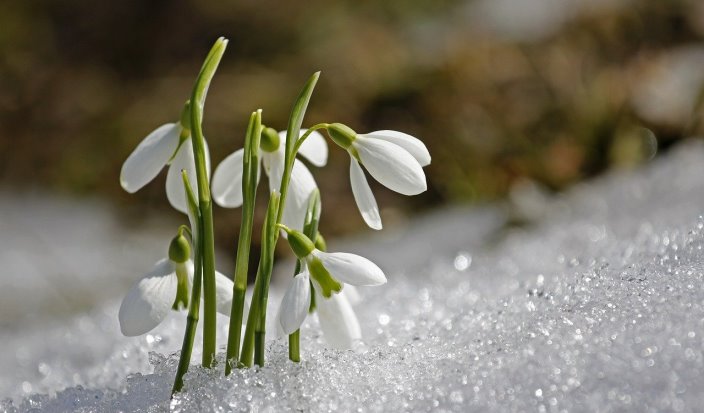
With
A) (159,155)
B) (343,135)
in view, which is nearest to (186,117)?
(159,155)

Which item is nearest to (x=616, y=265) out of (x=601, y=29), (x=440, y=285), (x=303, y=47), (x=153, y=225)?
(x=440, y=285)

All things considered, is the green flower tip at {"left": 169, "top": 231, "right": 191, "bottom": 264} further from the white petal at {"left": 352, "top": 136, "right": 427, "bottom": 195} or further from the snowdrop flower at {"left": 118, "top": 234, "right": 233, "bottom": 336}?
the white petal at {"left": 352, "top": 136, "right": 427, "bottom": 195}

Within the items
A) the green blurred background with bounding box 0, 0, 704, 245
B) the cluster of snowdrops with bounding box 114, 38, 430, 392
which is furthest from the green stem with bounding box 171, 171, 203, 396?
the green blurred background with bounding box 0, 0, 704, 245

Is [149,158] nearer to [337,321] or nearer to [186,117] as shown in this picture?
[186,117]

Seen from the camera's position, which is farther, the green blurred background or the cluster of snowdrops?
the green blurred background

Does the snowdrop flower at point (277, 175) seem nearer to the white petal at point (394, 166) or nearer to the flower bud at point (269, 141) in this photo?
the flower bud at point (269, 141)

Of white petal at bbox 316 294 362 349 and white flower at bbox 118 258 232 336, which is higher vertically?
white flower at bbox 118 258 232 336

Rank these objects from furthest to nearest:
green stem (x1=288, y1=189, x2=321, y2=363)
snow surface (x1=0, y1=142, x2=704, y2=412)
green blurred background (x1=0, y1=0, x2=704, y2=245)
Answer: green blurred background (x1=0, y1=0, x2=704, y2=245) → green stem (x1=288, y1=189, x2=321, y2=363) → snow surface (x1=0, y1=142, x2=704, y2=412)
